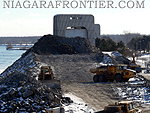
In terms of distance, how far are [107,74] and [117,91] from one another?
6.29m

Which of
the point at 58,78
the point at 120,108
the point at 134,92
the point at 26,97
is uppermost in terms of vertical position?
the point at 120,108

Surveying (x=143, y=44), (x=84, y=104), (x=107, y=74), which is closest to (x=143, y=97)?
(x=84, y=104)

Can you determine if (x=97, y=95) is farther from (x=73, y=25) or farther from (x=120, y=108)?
(x=73, y=25)

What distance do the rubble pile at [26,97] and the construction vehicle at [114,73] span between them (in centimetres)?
1388

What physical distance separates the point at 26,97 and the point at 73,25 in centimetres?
5408

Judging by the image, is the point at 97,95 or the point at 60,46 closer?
the point at 97,95

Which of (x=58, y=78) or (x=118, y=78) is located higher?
(x=118, y=78)

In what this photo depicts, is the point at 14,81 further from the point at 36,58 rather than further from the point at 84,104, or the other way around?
the point at 36,58


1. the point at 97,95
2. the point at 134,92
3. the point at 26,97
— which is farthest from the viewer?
the point at 134,92

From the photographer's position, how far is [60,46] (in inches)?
2245

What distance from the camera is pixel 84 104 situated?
21234mm

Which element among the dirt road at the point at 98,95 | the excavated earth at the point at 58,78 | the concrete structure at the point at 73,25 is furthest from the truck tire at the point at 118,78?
the concrete structure at the point at 73,25

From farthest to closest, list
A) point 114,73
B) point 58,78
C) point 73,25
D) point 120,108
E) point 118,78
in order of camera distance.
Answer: point 73,25 < point 58,78 < point 114,73 < point 118,78 < point 120,108

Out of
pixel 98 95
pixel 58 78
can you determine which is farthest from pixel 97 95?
pixel 58 78
